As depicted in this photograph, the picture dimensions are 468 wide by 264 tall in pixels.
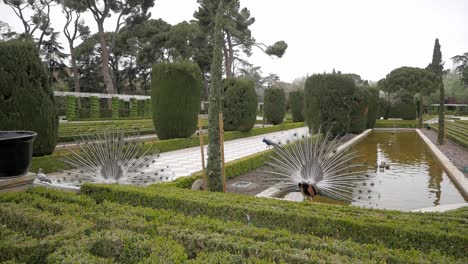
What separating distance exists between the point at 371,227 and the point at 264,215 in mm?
1137

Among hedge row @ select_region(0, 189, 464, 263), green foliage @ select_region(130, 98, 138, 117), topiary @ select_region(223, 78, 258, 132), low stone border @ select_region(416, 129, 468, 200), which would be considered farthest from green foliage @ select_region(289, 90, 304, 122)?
hedge row @ select_region(0, 189, 464, 263)

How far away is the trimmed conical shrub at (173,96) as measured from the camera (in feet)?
41.5

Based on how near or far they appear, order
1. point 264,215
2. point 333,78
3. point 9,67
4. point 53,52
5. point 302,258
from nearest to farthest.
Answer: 1. point 302,258
2. point 264,215
3. point 9,67
4. point 333,78
5. point 53,52

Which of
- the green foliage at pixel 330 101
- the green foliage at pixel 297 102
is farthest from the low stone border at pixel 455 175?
the green foliage at pixel 297 102

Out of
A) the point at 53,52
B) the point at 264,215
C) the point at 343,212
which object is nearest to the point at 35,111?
the point at 264,215

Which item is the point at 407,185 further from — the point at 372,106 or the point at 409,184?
the point at 372,106

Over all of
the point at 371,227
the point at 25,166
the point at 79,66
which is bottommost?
the point at 371,227

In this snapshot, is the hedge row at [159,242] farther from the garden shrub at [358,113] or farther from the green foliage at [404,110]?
the green foliage at [404,110]

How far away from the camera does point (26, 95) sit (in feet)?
25.1

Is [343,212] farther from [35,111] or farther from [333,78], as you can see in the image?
[333,78]

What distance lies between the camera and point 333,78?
47.5 ft

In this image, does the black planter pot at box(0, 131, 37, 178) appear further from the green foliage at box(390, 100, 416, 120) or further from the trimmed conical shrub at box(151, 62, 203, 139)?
the green foliage at box(390, 100, 416, 120)

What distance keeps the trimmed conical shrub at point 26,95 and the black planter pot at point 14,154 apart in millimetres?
3708

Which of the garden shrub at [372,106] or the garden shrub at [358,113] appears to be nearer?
the garden shrub at [358,113]
